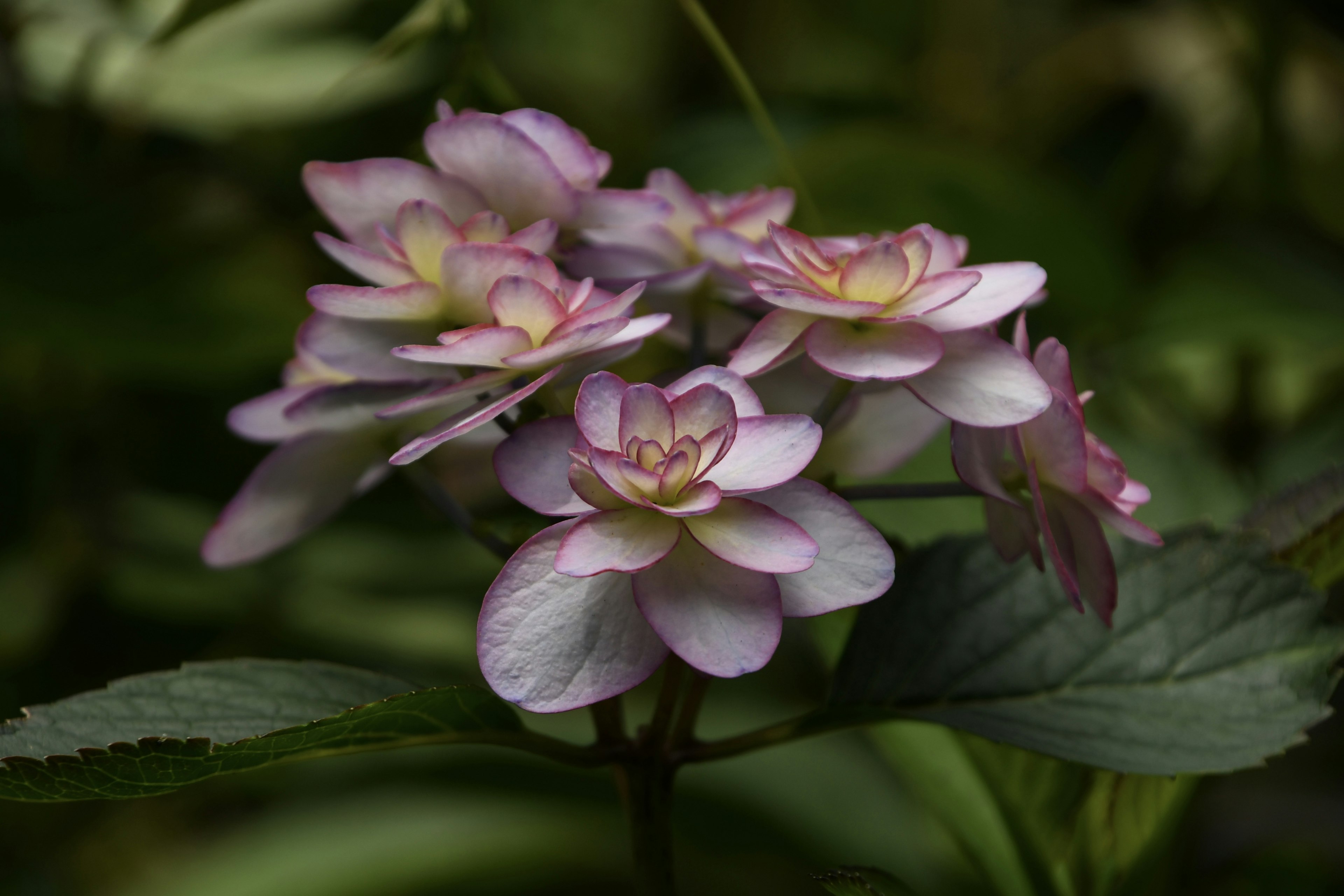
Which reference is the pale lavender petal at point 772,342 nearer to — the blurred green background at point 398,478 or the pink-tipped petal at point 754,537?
the pink-tipped petal at point 754,537

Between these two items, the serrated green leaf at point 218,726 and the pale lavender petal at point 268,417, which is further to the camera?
the pale lavender petal at point 268,417

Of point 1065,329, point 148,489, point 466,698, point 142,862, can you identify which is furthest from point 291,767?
point 1065,329

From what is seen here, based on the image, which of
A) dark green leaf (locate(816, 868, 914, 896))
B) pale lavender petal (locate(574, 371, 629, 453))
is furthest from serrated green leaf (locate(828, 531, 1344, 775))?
pale lavender petal (locate(574, 371, 629, 453))

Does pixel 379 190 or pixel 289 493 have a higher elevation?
pixel 379 190

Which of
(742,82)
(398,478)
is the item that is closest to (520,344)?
(742,82)

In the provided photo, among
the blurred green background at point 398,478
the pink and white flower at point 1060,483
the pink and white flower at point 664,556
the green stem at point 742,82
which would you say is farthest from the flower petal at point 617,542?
the blurred green background at point 398,478

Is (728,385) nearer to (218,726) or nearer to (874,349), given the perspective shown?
(874,349)

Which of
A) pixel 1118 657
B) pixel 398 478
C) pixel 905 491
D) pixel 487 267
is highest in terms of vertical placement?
pixel 487 267
